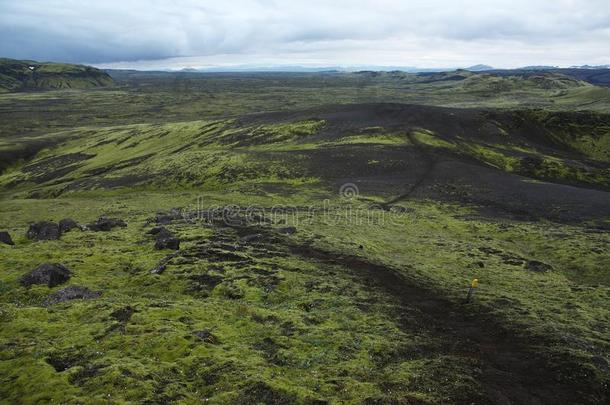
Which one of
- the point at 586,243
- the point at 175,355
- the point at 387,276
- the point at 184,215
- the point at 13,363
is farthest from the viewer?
the point at 184,215

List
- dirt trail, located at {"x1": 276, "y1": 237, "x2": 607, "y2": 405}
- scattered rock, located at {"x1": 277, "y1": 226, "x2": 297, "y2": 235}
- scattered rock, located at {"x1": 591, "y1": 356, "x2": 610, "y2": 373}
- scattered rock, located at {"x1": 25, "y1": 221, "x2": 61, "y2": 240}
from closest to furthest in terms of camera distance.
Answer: dirt trail, located at {"x1": 276, "y1": 237, "x2": 607, "y2": 405}, scattered rock, located at {"x1": 591, "y1": 356, "x2": 610, "y2": 373}, scattered rock, located at {"x1": 25, "y1": 221, "x2": 61, "y2": 240}, scattered rock, located at {"x1": 277, "y1": 226, "x2": 297, "y2": 235}

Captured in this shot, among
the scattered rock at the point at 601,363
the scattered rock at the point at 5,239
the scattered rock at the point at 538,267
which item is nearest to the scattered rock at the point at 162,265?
the scattered rock at the point at 5,239

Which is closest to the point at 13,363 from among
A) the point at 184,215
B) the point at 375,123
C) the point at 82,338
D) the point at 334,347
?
the point at 82,338

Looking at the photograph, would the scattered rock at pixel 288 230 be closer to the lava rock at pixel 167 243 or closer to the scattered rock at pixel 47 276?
the lava rock at pixel 167 243

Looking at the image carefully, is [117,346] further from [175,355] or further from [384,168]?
[384,168]

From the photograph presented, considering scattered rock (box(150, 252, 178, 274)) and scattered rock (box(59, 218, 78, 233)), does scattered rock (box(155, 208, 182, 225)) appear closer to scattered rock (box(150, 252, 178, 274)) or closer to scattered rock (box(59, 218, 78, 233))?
scattered rock (box(59, 218, 78, 233))

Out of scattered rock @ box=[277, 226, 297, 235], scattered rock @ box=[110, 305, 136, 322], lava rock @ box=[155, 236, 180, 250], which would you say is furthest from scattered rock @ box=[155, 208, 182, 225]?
scattered rock @ box=[110, 305, 136, 322]

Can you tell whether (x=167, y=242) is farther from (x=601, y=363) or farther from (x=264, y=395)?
(x=601, y=363)
